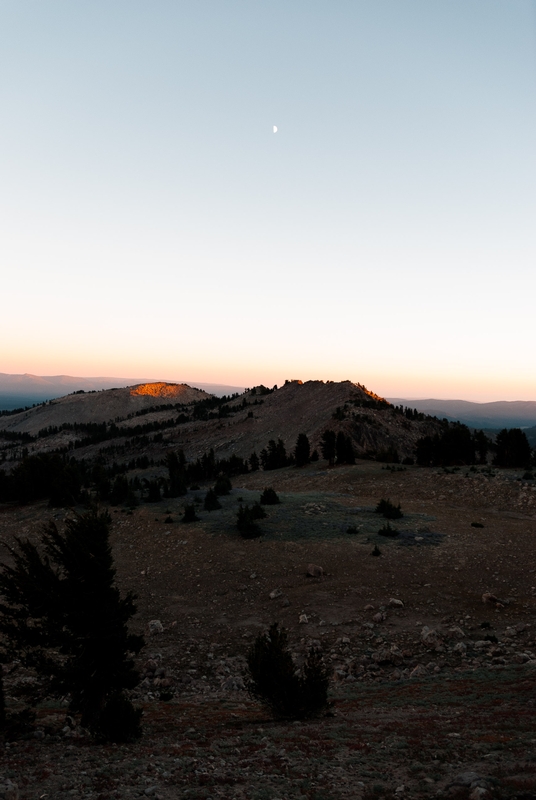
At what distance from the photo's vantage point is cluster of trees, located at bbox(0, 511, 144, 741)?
10.3 meters

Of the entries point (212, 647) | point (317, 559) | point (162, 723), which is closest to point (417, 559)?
point (317, 559)

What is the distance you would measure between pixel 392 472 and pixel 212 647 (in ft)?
102

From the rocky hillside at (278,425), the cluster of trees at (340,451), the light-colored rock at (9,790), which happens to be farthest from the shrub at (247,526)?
the rocky hillside at (278,425)

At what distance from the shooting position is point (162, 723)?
1078 centimetres

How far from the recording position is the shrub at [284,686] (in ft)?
35.8

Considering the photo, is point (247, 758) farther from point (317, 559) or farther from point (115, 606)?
point (317, 559)

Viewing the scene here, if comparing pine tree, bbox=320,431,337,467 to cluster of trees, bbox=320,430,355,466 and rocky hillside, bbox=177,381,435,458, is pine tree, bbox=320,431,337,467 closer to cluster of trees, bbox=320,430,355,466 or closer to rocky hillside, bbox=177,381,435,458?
cluster of trees, bbox=320,430,355,466

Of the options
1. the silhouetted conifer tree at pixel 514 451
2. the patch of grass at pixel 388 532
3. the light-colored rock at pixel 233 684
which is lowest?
the light-colored rock at pixel 233 684

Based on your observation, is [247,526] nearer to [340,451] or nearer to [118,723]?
[118,723]

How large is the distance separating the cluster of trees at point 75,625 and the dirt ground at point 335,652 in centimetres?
96

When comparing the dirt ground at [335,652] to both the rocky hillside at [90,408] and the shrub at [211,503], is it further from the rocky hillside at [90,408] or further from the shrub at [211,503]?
the rocky hillside at [90,408]

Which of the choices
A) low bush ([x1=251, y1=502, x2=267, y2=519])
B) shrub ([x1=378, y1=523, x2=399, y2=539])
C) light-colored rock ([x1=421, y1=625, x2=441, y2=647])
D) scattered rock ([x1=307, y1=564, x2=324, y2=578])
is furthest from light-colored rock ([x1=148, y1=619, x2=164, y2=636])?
shrub ([x1=378, y1=523, x2=399, y2=539])

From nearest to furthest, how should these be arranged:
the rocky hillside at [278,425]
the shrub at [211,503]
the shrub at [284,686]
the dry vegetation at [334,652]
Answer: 1. the dry vegetation at [334,652]
2. the shrub at [284,686]
3. the shrub at [211,503]
4. the rocky hillside at [278,425]

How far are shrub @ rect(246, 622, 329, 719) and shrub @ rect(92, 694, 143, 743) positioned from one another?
111 inches
